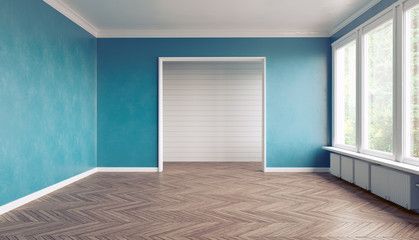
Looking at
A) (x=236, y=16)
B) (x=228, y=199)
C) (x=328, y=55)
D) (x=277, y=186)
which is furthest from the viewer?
(x=328, y=55)

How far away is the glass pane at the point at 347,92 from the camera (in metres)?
6.45

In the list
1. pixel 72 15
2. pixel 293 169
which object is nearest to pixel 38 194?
pixel 72 15

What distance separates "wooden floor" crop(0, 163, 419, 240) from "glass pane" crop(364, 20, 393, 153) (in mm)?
836

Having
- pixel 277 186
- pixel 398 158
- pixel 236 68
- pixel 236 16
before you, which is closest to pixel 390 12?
pixel 398 158

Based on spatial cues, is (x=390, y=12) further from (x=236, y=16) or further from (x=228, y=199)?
(x=228, y=199)

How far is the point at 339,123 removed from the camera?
283 inches

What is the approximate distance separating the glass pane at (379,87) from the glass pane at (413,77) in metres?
0.41

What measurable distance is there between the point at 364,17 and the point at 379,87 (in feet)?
4.07

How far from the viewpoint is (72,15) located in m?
6.14

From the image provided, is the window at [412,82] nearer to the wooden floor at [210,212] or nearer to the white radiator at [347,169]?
the wooden floor at [210,212]

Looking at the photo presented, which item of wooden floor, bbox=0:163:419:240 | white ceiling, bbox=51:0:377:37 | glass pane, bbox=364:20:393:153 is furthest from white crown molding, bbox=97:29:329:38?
wooden floor, bbox=0:163:419:240

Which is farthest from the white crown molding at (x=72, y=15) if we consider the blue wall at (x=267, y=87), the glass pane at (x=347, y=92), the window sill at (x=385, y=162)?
the window sill at (x=385, y=162)

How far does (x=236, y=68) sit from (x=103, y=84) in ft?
11.8

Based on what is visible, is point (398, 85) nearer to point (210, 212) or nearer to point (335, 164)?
point (335, 164)
